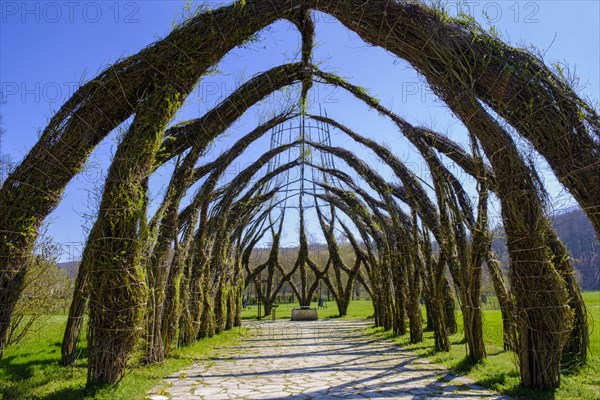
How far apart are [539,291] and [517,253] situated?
409 millimetres

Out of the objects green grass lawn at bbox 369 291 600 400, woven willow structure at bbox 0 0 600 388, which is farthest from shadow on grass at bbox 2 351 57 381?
A: green grass lawn at bbox 369 291 600 400

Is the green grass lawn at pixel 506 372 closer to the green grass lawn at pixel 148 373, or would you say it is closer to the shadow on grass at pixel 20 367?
the green grass lawn at pixel 148 373

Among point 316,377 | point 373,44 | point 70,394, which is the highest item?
point 373,44

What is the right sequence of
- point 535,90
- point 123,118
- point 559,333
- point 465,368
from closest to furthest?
1. point 535,90
2. point 559,333
3. point 123,118
4. point 465,368

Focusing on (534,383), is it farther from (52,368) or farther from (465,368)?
(52,368)

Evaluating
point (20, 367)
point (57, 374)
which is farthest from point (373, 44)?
point (20, 367)

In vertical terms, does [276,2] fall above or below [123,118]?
above

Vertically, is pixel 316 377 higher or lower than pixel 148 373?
lower

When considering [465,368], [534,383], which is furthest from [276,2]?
[465,368]

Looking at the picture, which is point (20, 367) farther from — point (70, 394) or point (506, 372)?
point (506, 372)

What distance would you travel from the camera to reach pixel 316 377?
617cm

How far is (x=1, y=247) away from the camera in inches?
162

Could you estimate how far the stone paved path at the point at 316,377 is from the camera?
5.00m

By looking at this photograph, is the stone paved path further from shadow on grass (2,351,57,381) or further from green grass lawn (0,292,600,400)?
shadow on grass (2,351,57,381)
